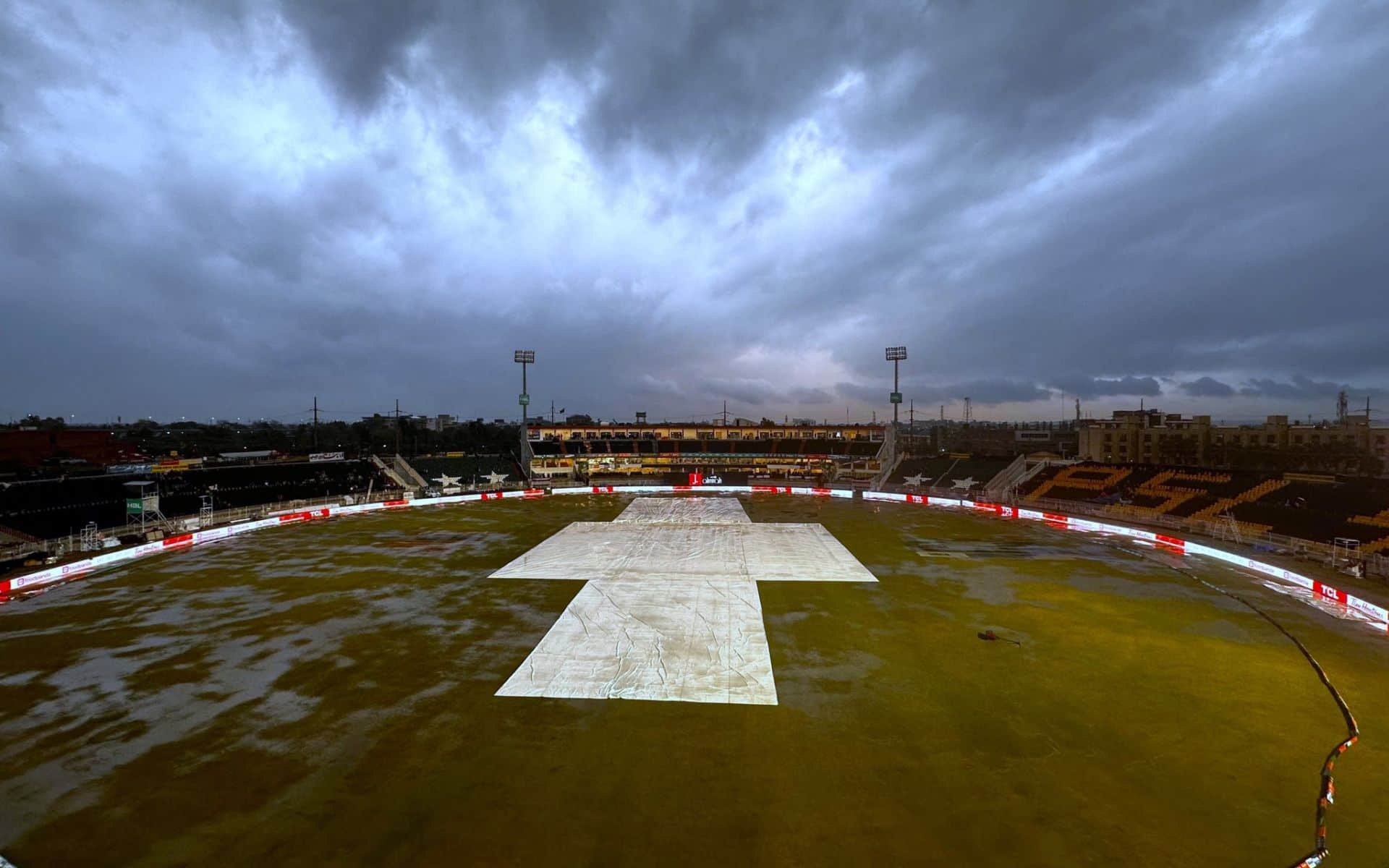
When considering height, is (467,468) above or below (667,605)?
above

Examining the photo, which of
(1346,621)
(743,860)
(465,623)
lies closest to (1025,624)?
(1346,621)

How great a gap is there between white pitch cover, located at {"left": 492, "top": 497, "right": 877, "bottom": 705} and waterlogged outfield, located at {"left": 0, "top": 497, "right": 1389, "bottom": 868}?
0.99m

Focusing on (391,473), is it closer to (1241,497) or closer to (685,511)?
(685,511)

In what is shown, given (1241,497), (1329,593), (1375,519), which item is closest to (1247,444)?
(1241,497)

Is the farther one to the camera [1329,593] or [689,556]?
[689,556]

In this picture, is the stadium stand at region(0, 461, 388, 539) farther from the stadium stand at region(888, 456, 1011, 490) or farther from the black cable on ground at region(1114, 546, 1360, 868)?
the stadium stand at region(888, 456, 1011, 490)

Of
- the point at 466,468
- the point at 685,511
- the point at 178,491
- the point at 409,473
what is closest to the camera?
the point at 178,491

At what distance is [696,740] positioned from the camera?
13.6 m

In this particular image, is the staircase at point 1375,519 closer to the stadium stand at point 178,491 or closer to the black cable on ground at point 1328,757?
the black cable on ground at point 1328,757

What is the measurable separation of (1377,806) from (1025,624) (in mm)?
10845

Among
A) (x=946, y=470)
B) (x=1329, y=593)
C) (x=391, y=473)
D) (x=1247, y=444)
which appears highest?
(x=1247, y=444)

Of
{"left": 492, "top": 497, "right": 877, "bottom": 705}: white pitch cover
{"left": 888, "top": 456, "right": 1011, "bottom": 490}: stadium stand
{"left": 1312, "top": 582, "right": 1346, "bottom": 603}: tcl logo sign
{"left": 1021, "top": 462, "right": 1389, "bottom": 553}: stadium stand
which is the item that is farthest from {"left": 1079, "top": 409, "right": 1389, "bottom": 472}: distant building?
{"left": 492, "top": 497, "right": 877, "bottom": 705}: white pitch cover

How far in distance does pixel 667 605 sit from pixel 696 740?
10260 mm

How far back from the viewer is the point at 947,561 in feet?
107
